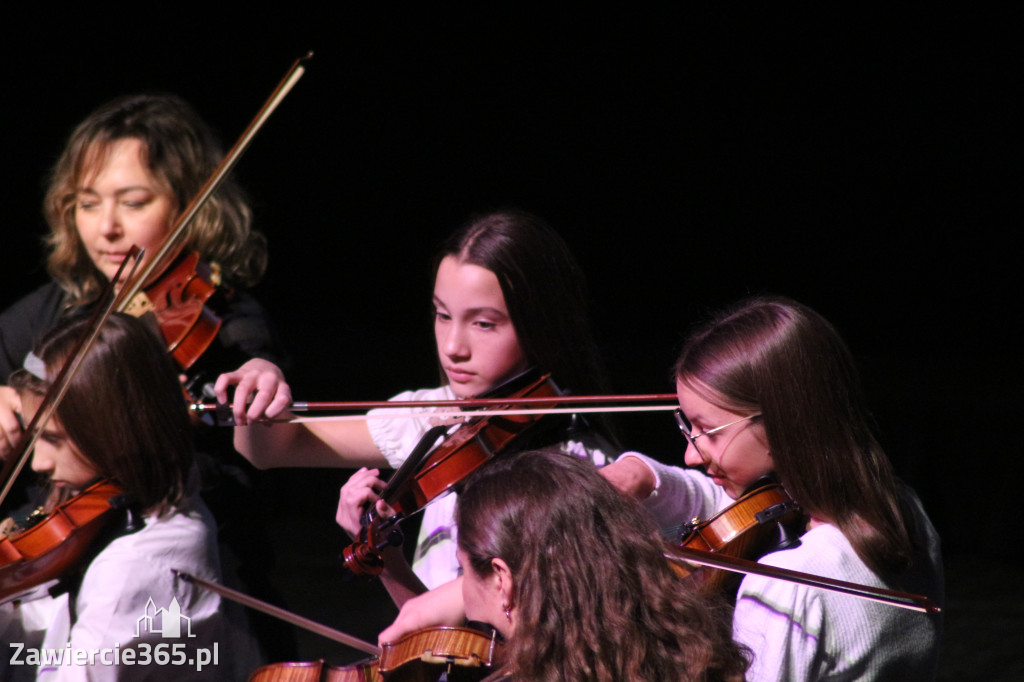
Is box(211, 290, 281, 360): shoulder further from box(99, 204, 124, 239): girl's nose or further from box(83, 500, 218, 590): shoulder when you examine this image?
box(83, 500, 218, 590): shoulder

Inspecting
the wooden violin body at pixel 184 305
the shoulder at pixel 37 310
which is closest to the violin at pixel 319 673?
the wooden violin body at pixel 184 305

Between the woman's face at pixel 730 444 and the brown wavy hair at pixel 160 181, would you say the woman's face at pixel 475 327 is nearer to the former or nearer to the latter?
the woman's face at pixel 730 444

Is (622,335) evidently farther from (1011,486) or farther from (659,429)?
(1011,486)

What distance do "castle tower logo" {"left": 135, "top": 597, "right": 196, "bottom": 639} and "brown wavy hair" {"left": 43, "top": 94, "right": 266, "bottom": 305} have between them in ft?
2.14

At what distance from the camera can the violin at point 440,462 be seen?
1463 millimetres

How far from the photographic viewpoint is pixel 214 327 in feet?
6.07

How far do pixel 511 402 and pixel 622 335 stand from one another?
1.93 meters

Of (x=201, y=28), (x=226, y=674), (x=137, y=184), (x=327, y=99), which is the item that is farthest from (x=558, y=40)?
(x=226, y=674)

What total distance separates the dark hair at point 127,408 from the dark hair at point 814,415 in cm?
86

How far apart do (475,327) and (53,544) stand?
2.26ft

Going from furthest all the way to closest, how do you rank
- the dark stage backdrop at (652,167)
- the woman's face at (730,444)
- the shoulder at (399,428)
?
the dark stage backdrop at (652,167) → the shoulder at (399,428) → the woman's face at (730,444)

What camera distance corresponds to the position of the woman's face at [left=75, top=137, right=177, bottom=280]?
75.0 inches

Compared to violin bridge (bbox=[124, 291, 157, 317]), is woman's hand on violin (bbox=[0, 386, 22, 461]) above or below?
below

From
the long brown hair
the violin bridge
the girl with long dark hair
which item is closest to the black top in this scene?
the violin bridge
